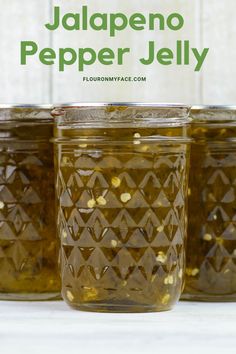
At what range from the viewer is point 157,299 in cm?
112

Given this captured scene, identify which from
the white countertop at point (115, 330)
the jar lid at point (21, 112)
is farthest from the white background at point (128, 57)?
the white countertop at point (115, 330)

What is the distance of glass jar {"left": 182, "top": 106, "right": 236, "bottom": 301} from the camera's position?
1190 mm

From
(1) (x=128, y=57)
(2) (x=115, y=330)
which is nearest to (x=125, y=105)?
(2) (x=115, y=330)

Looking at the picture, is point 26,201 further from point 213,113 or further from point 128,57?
point 128,57

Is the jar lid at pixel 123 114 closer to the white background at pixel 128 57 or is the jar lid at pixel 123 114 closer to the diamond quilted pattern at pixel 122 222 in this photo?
the diamond quilted pattern at pixel 122 222

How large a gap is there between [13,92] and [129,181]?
50 cm

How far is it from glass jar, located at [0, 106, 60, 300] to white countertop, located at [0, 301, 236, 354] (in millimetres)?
44

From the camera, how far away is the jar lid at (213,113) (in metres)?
1.19

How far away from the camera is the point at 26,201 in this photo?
3.96 ft

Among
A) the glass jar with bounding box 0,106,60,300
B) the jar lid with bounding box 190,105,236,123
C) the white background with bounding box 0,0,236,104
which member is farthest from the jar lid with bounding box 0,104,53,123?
the white background with bounding box 0,0,236,104

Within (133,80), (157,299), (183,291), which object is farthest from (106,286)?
(133,80)

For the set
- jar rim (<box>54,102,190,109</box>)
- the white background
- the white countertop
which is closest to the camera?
the white countertop

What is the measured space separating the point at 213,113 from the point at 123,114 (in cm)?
15

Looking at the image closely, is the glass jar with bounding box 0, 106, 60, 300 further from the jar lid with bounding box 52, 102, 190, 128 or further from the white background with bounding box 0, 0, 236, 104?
the white background with bounding box 0, 0, 236, 104
